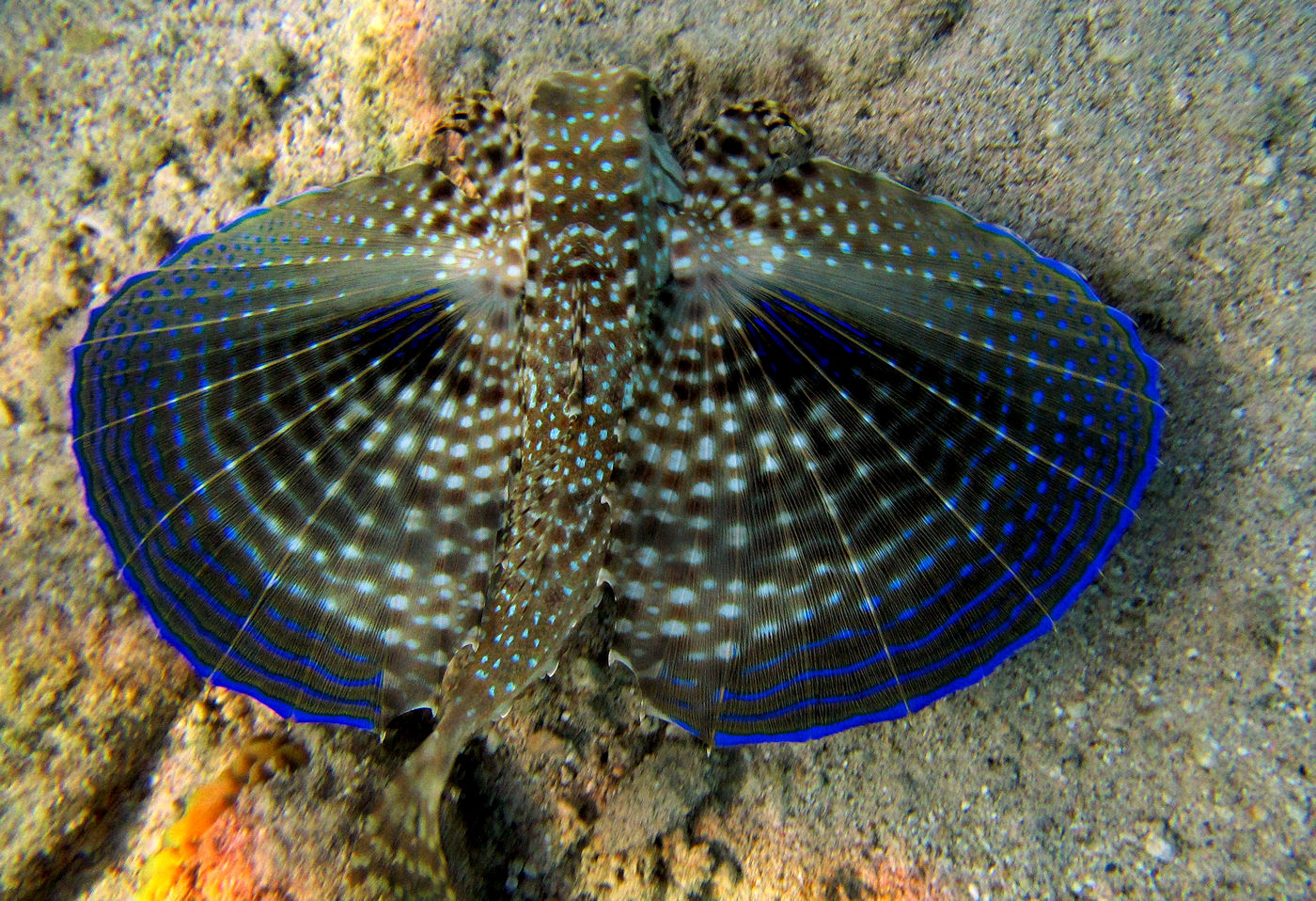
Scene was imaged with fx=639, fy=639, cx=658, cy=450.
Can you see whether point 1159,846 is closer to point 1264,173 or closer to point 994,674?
point 994,674

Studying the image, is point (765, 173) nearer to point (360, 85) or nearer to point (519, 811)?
point (360, 85)

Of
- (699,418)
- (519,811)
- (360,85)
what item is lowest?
(519,811)

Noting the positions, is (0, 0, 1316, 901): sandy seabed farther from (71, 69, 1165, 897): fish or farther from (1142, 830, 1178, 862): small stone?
(71, 69, 1165, 897): fish

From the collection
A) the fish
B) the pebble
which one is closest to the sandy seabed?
the pebble

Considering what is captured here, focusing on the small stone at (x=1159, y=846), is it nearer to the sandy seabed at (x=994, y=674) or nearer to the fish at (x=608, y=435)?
the sandy seabed at (x=994, y=674)

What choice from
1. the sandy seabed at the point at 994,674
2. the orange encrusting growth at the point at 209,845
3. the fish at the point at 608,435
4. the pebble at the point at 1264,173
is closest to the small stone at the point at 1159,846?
the sandy seabed at the point at 994,674

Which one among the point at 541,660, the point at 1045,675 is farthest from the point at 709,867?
the point at 1045,675

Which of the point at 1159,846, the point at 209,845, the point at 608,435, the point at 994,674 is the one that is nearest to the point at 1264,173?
the point at 994,674

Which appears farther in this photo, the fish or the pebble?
the pebble
